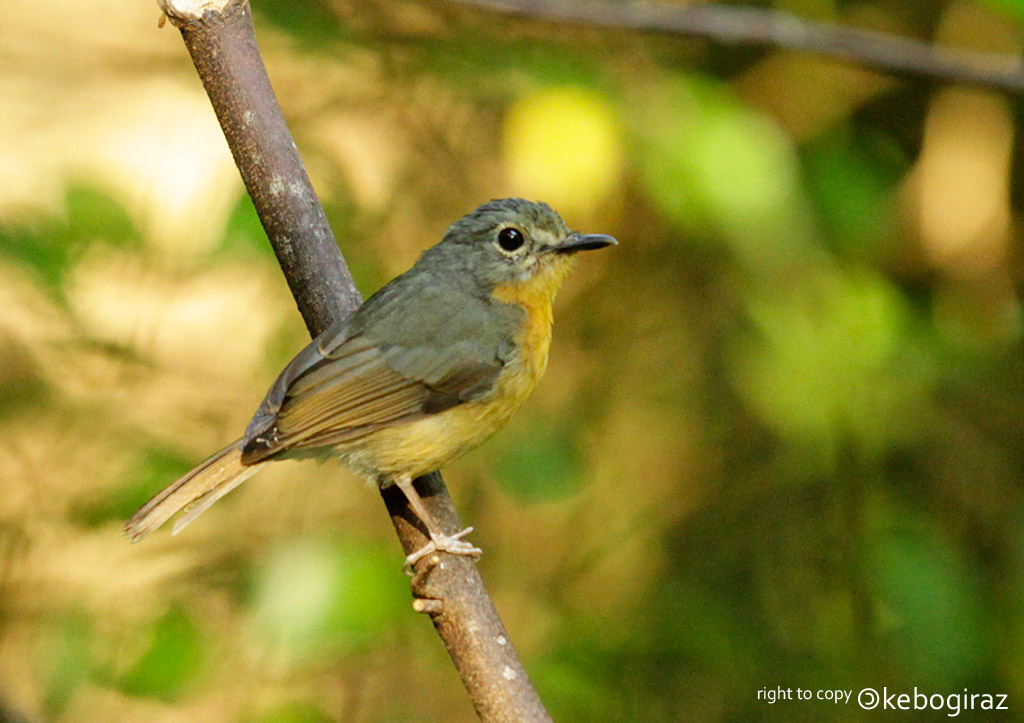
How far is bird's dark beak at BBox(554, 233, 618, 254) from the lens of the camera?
3256 mm

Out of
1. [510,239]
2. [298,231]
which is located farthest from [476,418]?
[298,231]

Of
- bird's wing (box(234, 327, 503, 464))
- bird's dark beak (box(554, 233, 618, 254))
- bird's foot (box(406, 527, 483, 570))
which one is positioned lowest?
bird's foot (box(406, 527, 483, 570))

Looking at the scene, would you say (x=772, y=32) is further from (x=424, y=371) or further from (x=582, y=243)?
(x=424, y=371)

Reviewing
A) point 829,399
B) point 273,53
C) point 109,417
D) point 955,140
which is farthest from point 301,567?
point 955,140

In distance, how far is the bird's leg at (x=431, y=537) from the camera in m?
2.64

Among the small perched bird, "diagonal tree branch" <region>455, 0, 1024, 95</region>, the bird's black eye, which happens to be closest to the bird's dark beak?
the small perched bird

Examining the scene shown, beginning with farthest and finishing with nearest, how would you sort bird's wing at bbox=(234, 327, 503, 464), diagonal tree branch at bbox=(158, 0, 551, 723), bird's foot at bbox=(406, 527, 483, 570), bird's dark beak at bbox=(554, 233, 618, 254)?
bird's dark beak at bbox=(554, 233, 618, 254) < bird's wing at bbox=(234, 327, 503, 464) < bird's foot at bbox=(406, 527, 483, 570) < diagonal tree branch at bbox=(158, 0, 551, 723)

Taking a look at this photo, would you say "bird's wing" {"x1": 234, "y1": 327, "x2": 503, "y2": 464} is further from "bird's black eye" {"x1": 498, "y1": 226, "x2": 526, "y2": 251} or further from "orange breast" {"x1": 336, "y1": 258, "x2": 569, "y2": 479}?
"bird's black eye" {"x1": 498, "y1": 226, "x2": 526, "y2": 251}

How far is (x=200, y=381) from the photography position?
15.0 feet

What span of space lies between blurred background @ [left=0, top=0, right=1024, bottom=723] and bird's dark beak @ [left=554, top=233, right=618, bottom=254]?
50cm

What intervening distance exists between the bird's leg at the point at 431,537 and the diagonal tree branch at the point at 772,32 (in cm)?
162

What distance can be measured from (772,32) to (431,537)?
2.09 m

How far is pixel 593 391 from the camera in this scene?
4770mm

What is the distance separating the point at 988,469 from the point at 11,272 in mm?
3671
